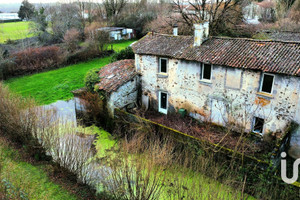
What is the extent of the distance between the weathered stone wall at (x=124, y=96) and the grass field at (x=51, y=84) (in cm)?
931

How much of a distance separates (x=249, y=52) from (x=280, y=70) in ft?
8.67

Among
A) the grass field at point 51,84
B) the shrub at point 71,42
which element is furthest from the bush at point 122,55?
the shrub at point 71,42

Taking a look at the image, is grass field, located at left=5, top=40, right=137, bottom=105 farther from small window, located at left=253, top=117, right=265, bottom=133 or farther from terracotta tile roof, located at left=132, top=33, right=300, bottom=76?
small window, located at left=253, top=117, right=265, bottom=133

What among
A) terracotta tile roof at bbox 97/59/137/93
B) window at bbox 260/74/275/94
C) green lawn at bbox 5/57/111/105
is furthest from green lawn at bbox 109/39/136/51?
window at bbox 260/74/275/94

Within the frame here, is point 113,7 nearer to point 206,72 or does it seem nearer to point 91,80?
point 91,80

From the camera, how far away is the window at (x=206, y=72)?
1638 centimetres

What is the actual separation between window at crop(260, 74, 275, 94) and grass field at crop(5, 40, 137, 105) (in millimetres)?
19826

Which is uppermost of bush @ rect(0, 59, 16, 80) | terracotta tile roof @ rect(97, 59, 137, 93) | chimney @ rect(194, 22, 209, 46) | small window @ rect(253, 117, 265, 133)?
chimney @ rect(194, 22, 209, 46)

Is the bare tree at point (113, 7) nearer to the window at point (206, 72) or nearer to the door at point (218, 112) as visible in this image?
the window at point (206, 72)

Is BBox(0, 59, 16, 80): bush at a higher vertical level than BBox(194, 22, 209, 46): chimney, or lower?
lower

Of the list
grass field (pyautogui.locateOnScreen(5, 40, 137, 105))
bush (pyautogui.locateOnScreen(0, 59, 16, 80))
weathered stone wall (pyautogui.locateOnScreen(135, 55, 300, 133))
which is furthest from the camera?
bush (pyautogui.locateOnScreen(0, 59, 16, 80))

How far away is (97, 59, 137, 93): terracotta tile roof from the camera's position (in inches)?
732

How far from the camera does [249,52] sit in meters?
15.1

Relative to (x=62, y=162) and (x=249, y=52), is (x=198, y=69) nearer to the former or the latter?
(x=249, y=52)
